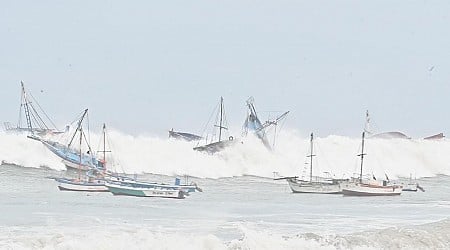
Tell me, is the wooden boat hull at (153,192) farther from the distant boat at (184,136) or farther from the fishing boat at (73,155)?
the distant boat at (184,136)

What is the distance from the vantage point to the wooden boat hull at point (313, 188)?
5988 cm

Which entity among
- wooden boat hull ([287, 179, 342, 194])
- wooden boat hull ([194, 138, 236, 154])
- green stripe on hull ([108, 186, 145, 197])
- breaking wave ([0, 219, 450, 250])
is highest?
wooden boat hull ([194, 138, 236, 154])

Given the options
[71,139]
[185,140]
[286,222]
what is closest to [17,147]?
[71,139]

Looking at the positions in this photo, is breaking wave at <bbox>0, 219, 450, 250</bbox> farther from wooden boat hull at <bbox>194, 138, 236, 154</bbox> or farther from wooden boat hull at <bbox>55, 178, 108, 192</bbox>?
wooden boat hull at <bbox>194, 138, 236, 154</bbox>

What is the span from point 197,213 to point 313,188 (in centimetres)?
2653

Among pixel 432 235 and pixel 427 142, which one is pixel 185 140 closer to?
pixel 427 142

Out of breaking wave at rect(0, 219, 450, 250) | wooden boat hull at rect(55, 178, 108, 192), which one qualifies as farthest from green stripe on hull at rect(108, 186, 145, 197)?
breaking wave at rect(0, 219, 450, 250)

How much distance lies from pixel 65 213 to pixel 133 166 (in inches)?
1807

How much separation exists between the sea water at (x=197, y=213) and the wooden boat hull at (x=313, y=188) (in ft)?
3.56

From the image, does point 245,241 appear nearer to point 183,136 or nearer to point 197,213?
point 197,213

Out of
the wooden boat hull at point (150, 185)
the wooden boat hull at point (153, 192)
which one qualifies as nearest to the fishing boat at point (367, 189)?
the wooden boat hull at point (150, 185)

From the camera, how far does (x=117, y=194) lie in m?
48.6

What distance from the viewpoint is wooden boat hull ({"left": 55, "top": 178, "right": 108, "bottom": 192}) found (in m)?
50.1

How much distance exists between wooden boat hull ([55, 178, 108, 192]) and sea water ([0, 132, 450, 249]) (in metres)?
1.15
